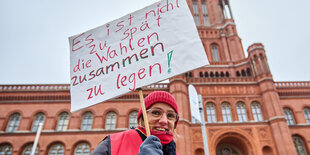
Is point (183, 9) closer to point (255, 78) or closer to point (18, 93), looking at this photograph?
point (255, 78)

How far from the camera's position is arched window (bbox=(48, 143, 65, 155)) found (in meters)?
14.5

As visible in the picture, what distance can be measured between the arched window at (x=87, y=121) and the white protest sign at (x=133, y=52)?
1457 centimetres

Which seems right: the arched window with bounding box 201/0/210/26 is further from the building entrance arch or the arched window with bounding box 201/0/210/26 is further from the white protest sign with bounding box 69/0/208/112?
the white protest sign with bounding box 69/0/208/112

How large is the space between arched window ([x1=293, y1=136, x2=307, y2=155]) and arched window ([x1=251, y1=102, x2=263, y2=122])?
11.1 ft

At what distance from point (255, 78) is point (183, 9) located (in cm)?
1713

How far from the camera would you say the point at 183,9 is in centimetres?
248

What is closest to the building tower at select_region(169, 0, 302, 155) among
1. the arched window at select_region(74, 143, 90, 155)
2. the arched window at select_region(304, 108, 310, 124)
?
the arched window at select_region(304, 108, 310, 124)

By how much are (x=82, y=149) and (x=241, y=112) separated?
1370 cm

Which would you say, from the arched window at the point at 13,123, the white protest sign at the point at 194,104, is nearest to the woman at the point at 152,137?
the white protest sign at the point at 194,104

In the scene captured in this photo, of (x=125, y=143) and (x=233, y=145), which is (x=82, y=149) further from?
(x=125, y=143)

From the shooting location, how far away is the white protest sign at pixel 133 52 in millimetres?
2178

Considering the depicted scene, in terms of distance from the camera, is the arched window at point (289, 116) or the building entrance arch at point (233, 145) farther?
the arched window at point (289, 116)

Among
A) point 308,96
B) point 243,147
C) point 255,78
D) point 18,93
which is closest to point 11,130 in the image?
point 18,93

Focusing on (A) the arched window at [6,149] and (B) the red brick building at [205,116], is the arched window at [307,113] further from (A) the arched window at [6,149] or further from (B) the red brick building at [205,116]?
(A) the arched window at [6,149]
